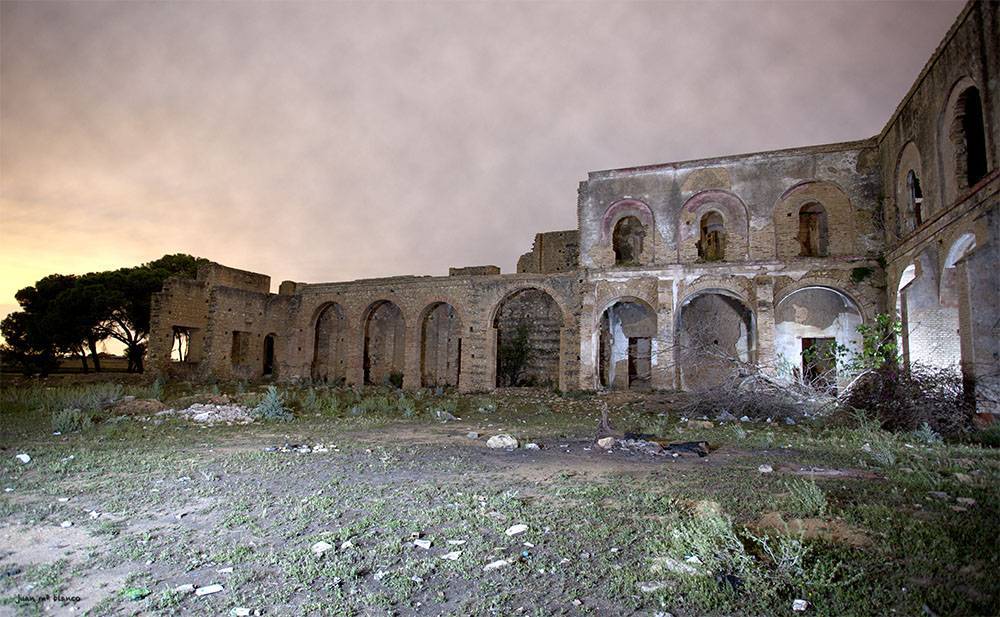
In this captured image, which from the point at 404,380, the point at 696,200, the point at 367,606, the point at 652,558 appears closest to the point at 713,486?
the point at 652,558

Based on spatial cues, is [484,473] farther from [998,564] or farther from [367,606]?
[998,564]

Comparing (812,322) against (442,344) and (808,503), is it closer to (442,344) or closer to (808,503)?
(442,344)

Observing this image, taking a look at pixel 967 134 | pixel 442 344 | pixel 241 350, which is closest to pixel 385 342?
pixel 442 344

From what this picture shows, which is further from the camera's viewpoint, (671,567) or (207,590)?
(671,567)

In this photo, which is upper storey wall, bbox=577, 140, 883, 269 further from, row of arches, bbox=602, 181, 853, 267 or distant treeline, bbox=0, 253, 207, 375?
distant treeline, bbox=0, 253, 207, 375

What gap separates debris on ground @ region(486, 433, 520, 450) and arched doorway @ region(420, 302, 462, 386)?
1692 cm

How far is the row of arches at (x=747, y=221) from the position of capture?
58.4 ft

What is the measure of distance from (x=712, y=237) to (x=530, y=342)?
8.85 meters

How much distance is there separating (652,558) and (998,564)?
2.09 metres

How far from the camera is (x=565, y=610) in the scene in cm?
302

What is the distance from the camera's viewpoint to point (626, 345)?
21891 mm

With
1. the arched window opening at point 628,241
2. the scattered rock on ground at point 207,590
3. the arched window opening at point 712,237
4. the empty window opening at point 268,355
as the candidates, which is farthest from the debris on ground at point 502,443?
the empty window opening at point 268,355

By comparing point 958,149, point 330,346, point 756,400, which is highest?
point 958,149

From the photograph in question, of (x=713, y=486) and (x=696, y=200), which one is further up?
(x=696, y=200)
